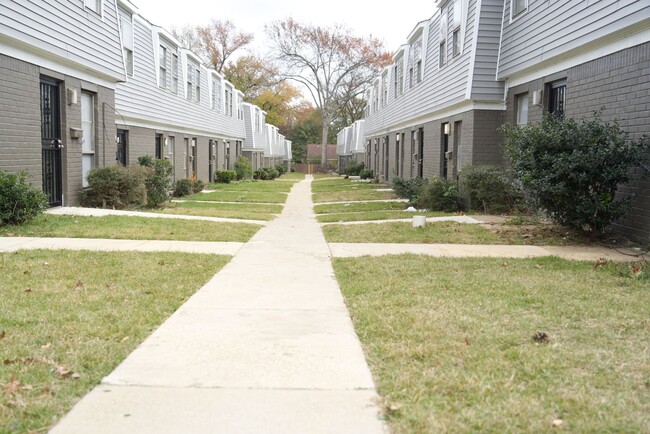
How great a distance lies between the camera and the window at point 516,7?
47.3 feet

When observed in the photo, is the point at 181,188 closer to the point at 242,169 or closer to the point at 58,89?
the point at 58,89

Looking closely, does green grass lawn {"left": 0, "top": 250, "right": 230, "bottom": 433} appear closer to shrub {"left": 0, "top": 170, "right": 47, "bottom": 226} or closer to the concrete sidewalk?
the concrete sidewalk

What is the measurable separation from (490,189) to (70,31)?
977 cm

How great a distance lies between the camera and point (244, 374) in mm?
4281

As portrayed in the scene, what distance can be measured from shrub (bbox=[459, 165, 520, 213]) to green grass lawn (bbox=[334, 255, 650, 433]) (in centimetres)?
628

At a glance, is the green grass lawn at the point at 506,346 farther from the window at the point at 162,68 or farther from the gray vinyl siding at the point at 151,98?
the window at the point at 162,68

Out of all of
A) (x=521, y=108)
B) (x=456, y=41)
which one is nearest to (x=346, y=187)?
(x=456, y=41)

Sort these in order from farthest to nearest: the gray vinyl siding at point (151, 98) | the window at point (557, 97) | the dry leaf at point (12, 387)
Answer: the gray vinyl siding at point (151, 98) → the window at point (557, 97) → the dry leaf at point (12, 387)

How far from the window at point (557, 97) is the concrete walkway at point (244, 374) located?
8075 millimetres

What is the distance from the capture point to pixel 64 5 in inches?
528

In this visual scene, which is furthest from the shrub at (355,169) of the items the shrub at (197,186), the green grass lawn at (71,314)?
the green grass lawn at (71,314)

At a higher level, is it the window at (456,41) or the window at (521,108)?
the window at (456,41)

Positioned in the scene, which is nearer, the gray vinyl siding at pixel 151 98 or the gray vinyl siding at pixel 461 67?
the gray vinyl siding at pixel 461 67

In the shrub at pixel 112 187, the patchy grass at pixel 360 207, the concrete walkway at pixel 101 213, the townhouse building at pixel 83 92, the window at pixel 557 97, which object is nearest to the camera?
the townhouse building at pixel 83 92
